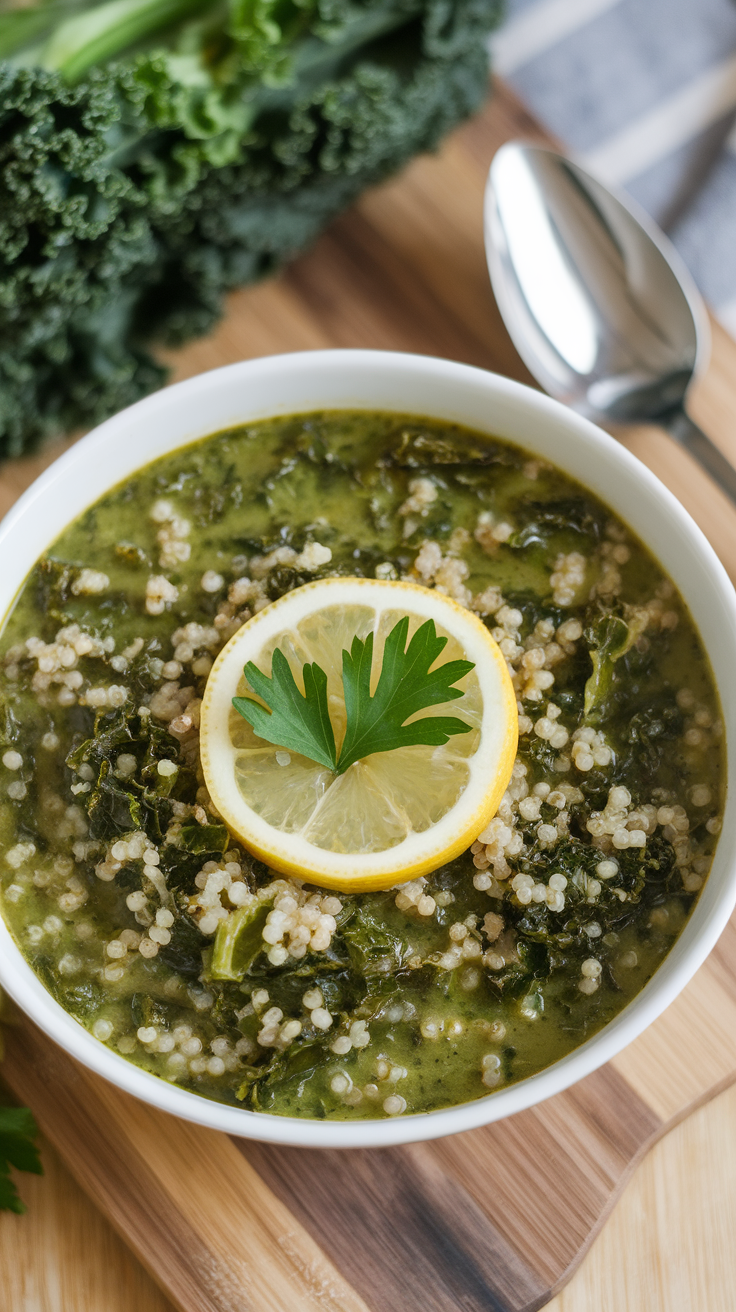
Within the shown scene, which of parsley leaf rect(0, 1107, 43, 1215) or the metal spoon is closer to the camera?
parsley leaf rect(0, 1107, 43, 1215)

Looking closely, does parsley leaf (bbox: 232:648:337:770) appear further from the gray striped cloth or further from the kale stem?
the gray striped cloth

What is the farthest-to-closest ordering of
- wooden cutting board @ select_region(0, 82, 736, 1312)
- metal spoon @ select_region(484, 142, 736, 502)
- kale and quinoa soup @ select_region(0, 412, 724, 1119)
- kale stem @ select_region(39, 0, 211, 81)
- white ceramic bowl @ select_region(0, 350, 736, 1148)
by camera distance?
1. metal spoon @ select_region(484, 142, 736, 502)
2. kale stem @ select_region(39, 0, 211, 81)
3. wooden cutting board @ select_region(0, 82, 736, 1312)
4. kale and quinoa soup @ select_region(0, 412, 724, 1119)
5. white ceramic bowl @ select_region(0, 350, 736, 1148)

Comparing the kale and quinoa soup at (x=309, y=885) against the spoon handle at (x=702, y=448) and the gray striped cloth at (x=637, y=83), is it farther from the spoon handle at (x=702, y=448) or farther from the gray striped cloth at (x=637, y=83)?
the gray striped cloth at (x=637, y=83)

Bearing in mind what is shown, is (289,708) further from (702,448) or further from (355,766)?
(702,448)

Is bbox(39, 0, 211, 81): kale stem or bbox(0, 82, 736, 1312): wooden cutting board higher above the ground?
bbox(39, 0, 211, 81): kale stem

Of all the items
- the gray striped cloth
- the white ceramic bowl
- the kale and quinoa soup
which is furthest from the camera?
the gray striped cloth

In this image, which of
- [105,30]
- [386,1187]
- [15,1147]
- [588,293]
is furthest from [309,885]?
[105,30]

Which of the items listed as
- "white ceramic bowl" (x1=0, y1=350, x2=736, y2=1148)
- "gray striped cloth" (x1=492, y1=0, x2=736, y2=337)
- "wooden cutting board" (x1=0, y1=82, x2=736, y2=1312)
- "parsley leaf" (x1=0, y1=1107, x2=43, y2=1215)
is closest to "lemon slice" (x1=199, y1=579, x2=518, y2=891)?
"white ceramic bowl" (x1=0, y1=350, x2=736, y2=1148)
